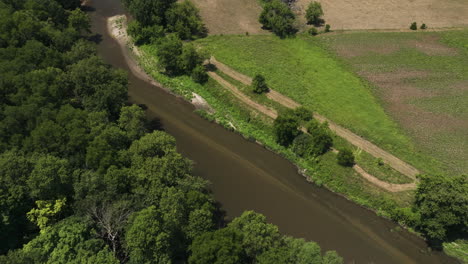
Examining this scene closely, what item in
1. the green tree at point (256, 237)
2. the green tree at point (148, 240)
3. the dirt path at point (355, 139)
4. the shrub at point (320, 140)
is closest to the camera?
the green tree at point (148, 240)

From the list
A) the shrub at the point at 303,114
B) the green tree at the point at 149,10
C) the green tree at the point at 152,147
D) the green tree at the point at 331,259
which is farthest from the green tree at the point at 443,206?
the green tree at the point at 149,10

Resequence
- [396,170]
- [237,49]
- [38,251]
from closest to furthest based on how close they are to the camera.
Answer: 1. [38,251]
2. [396,170]
3. [237,49]

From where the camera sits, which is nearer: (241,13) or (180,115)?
(180,115)

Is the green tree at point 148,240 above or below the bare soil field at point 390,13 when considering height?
below

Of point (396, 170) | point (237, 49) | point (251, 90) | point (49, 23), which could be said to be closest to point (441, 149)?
point (396, 170)

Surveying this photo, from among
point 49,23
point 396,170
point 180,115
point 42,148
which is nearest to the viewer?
point 42,148

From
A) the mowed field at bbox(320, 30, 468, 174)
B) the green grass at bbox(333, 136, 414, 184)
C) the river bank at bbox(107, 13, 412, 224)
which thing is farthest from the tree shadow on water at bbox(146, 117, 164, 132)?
the mowed field at bbox(320, 30, 468, 174)

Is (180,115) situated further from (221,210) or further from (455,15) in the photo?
(455,15)

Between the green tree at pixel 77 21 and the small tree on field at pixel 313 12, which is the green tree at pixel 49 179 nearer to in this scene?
the green tree at pixel 77 21
